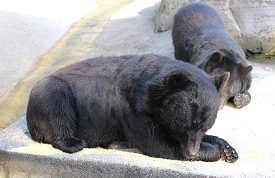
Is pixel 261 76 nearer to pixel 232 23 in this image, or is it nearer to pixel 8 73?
pixel 232 23

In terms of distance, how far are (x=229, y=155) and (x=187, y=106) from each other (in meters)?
0.92

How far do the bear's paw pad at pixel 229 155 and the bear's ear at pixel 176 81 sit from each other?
0.98m

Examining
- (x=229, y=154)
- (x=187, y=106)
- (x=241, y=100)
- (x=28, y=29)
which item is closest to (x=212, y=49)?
(x=241, y=100)

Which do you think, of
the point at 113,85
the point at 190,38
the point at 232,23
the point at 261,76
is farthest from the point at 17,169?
the point at 232,23

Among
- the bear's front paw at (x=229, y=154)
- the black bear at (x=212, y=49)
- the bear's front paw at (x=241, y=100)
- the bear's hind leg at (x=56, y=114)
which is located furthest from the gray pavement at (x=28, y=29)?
the bear's front paw at (x=229, y=154)

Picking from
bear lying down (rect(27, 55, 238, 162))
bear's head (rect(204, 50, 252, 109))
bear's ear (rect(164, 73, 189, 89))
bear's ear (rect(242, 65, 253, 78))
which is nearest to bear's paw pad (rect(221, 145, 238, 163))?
bear lying down (rect(27, 55, 238, 162))

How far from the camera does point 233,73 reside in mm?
7777

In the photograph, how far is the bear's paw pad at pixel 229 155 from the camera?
5.28m

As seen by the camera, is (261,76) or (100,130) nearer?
(100,130)

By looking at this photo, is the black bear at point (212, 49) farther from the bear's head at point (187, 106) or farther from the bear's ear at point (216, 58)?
the bear's head at point (187, 106)

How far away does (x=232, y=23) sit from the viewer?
10781 mm

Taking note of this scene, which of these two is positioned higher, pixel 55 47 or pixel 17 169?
pixel 17 169

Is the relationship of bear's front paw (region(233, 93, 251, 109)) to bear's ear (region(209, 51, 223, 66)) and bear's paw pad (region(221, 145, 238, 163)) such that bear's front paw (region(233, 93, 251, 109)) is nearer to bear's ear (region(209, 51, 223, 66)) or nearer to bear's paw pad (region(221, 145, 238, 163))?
bear's ear (region(209, 51, 223, 66))

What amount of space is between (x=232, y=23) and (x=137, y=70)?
19.6 ft
